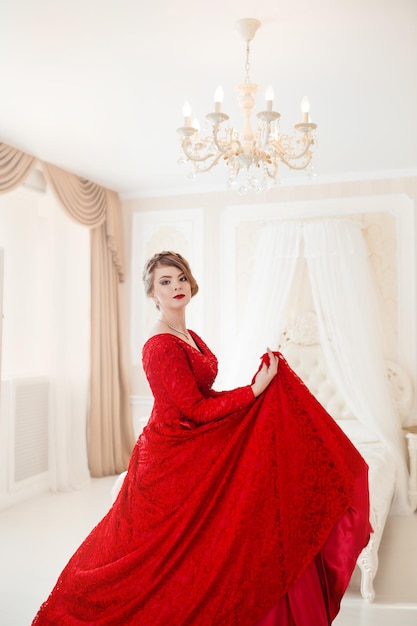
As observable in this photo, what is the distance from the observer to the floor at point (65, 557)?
2.86 m

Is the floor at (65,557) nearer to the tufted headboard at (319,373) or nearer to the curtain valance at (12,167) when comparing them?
the tufted headboard at (319,373)

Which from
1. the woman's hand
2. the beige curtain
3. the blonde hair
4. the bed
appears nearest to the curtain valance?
the beige curtain

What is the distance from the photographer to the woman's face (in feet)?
7.71

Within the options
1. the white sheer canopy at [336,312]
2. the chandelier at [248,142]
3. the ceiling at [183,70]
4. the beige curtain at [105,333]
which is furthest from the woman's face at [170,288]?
the beige curtain at [105,333]

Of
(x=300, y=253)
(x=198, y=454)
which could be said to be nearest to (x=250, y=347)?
(x=300, y=253)

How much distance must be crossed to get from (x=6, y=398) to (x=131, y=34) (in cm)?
298

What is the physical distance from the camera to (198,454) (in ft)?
6.98

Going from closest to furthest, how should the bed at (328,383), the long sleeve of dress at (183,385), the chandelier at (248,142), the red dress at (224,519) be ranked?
the red dress at (224,519)
the long sleeve of dress at (183,385)
the chandelier at (248,142)
the bed at (328,383)

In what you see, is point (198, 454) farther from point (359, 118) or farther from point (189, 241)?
point (189, 241)

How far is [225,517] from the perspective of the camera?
2.01m

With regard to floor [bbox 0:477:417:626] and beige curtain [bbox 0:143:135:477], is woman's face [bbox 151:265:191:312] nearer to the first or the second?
floor [bbox 0:477:417:626]

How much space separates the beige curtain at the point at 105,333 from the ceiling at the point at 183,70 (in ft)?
2.45

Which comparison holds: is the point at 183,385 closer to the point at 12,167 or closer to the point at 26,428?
the point at 12,167

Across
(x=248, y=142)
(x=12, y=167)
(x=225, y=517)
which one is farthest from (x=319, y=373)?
(x=225, y=517)
